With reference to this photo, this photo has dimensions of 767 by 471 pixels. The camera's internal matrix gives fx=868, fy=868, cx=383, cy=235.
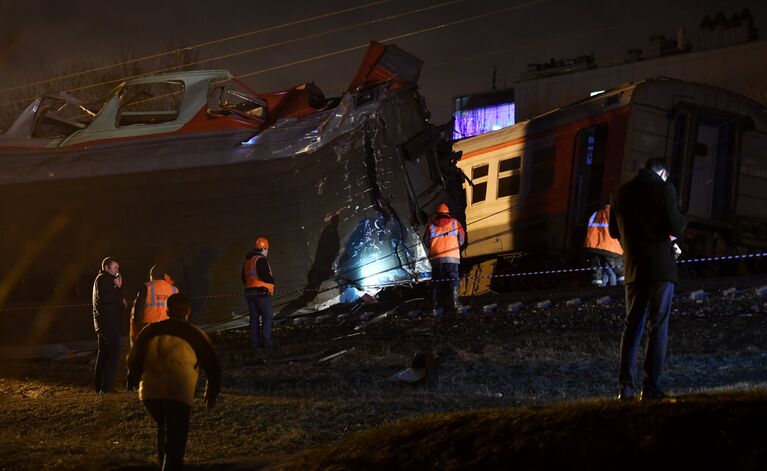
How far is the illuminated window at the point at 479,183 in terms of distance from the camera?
53.6 ft

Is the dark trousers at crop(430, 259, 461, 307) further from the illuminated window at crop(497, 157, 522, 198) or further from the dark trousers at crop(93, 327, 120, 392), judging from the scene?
the illuminated window at crop(497, 157, 522, 198)

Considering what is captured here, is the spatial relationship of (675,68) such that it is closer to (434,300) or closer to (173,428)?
(434,300)

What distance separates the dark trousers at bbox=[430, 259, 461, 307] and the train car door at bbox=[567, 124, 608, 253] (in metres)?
3.41

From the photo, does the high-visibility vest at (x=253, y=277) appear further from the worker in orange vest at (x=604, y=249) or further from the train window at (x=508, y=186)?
the train window at (x=508, y=186)

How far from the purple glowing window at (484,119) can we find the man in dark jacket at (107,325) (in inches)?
1438

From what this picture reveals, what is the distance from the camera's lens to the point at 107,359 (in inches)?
365

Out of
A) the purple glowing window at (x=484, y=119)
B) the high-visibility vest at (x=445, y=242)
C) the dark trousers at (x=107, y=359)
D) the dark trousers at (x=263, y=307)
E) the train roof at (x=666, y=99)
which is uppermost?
the purple glowing window at (x=484, y=119)

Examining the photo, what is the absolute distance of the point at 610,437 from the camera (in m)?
3.71

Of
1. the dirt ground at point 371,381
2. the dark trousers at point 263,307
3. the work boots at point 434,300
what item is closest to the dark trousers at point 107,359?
the dirt ground at point 371,381

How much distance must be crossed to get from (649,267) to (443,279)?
6239 millimetres

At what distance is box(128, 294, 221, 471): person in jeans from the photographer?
513cm

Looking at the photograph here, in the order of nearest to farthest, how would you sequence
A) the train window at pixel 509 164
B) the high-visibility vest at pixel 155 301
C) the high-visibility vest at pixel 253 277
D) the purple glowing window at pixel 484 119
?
the high-visibility vest at pixel 155 301 → the high-visibility vest at pixel 253 277 → the train window at pixel 509 164 → the purple glowing window at pixel 484 119

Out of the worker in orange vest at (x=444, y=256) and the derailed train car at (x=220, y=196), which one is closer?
the worker in orange vest at (x=444, y=256)

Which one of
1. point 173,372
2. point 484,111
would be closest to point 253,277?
point 173,372
